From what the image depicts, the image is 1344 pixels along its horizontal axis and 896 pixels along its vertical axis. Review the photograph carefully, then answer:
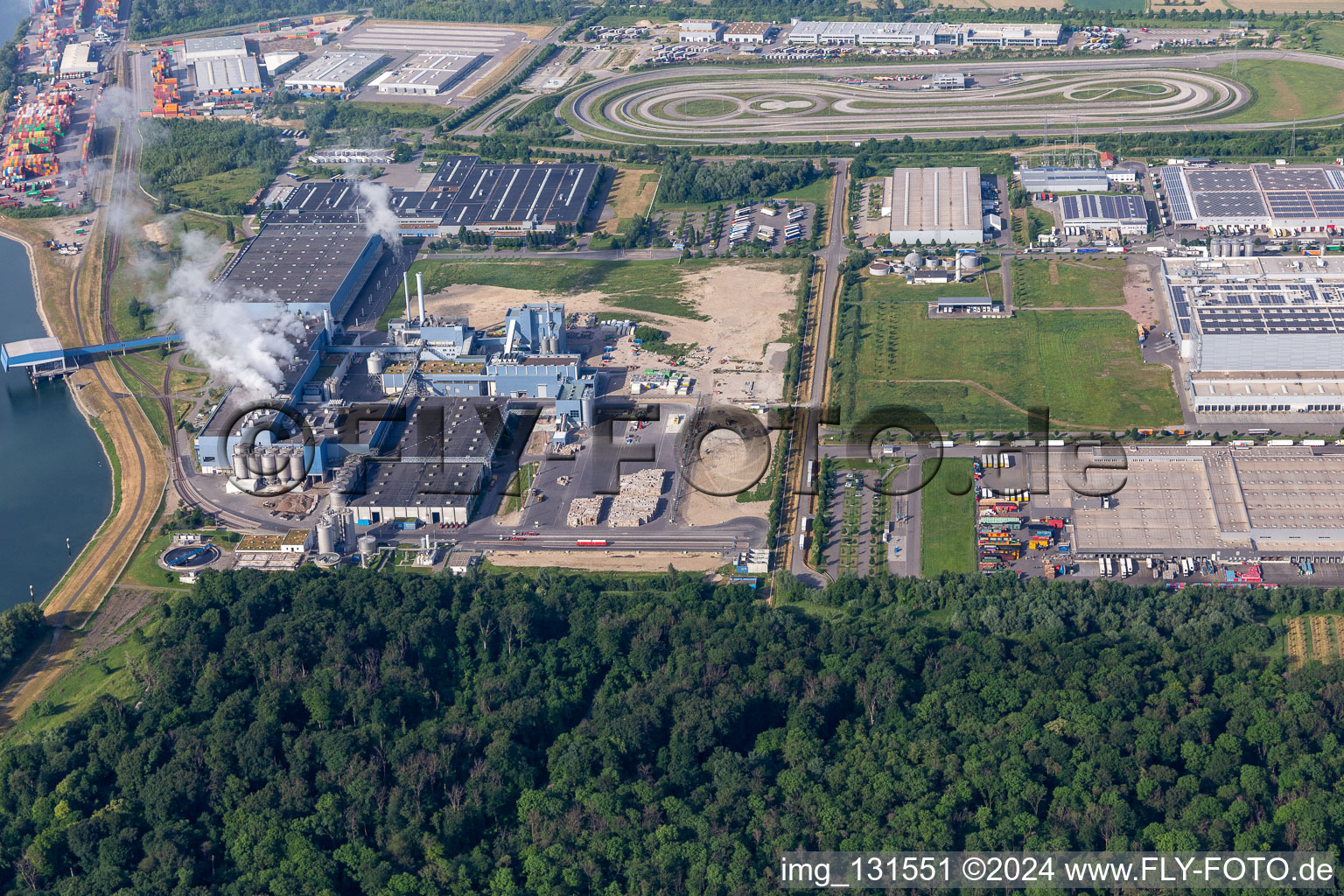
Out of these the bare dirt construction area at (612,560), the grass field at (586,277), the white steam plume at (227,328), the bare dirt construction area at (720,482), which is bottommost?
the bare dirt construction area at (612,560)

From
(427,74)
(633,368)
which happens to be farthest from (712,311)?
(427,74)

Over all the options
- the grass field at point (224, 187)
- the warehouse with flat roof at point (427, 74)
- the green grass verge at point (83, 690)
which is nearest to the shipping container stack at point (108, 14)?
the warehouse with flat roof at point (427, 74)

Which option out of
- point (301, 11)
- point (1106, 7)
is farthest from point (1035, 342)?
point (301, 11)

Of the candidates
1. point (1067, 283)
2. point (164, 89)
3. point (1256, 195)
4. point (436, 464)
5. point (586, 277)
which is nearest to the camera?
point (436, 464)

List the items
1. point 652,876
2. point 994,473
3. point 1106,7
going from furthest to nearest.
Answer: point 1106,7 < point 994,473 < point 652,876

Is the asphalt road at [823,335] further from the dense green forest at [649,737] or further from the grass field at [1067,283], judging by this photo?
the grass field at [1067,283]

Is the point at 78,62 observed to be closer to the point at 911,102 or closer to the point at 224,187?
the point at 224,187

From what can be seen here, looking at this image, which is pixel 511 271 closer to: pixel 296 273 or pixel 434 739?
pixel 296 273
